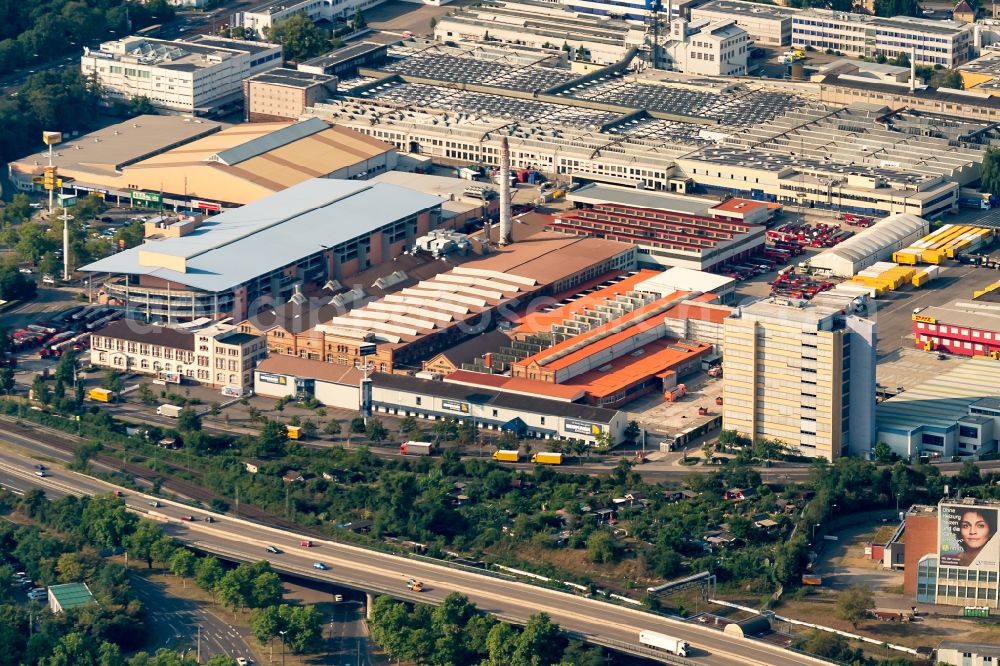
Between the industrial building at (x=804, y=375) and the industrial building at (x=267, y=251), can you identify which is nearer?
the industrial building at (x=804, y=375)

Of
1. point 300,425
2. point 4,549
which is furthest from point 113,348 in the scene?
point 4,549

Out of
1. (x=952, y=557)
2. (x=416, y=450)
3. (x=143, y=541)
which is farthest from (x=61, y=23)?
(x=952, y=557)

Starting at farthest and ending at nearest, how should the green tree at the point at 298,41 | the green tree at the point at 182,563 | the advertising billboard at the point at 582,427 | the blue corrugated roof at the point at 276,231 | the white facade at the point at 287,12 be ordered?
the white facade at the point at 287,12
the green tree at the point at 298,41
the blue corrugated roof at the point at 276,231
the advertising billboard at the point at 582,427
the green tree at the point at 182,563

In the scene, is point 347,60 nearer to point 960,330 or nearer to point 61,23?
point 61,23

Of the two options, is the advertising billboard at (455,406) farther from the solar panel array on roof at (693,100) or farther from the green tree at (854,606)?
the solar panel array on roof at (693,100)

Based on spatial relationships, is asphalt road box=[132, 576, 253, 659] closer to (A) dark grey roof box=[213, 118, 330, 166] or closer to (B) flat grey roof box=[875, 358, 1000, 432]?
(B) flat grey roof box=[875, 358, 1000, 432]

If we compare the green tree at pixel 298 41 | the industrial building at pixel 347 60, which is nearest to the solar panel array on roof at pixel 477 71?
the industrial building at pixel 347 60
